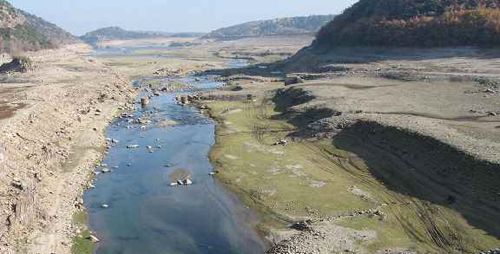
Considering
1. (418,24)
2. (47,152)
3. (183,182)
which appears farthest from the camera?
(418,24)

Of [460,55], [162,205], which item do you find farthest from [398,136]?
[460,55]

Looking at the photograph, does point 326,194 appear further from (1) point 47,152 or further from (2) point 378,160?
(1) point 47,152

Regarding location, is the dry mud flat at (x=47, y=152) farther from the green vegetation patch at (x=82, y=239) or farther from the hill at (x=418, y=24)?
the hill at (x=418, y=24)

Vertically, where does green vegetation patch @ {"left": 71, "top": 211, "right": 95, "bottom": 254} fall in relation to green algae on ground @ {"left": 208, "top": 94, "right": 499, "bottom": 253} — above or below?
below

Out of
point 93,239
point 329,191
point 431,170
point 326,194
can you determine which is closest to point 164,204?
point 93,239

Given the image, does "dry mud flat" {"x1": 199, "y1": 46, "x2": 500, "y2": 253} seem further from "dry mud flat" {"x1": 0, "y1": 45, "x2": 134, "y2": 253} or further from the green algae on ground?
"dry mud flat" {"x1": 0, "y1": 45, "x2": 134, "y2": 253}

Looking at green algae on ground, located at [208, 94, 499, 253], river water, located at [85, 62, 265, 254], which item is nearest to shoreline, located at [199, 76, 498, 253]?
green algae on ground, located at [208, 94, 499, 253]

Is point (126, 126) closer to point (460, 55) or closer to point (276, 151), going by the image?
point (276, 151)
